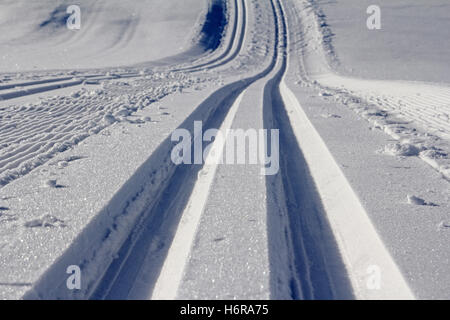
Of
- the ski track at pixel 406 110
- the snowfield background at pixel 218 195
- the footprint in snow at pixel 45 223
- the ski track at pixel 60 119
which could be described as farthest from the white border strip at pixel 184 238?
the ski track at pixel 406 110

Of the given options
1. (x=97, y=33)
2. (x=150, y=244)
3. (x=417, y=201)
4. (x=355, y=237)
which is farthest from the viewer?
(x=97, y=33)

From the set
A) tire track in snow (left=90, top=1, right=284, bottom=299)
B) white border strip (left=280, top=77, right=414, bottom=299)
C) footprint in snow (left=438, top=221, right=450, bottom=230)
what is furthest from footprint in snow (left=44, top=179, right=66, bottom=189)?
footprint in snow (left=438, top=221, right=450, bottom=230)

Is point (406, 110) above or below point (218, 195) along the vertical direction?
above

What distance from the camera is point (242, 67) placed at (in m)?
17.4

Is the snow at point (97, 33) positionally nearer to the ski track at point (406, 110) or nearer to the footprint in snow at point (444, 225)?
the ski track at point (406, 110)

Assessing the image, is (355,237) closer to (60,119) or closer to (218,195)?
(218,195)

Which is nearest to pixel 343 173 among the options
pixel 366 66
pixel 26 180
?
pixel 26 180

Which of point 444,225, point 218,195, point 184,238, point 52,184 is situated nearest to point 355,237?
point 444,225

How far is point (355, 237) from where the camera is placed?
138 inches

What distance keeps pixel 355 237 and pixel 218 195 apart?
125 cm

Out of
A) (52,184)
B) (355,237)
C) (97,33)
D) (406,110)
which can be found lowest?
(355,237)
